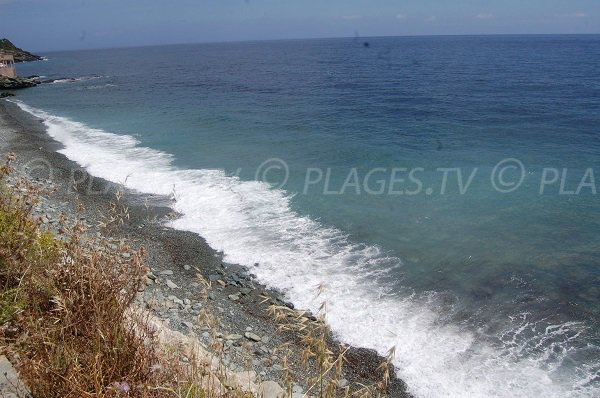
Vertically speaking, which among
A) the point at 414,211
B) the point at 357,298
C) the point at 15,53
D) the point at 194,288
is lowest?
the point at 357,298

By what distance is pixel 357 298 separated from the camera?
1045cm

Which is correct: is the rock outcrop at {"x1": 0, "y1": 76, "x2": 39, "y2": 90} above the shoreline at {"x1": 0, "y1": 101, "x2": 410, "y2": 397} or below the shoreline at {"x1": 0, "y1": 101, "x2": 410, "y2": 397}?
above

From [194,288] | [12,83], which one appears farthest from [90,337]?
[12,83]

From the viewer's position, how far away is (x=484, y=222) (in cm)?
1469

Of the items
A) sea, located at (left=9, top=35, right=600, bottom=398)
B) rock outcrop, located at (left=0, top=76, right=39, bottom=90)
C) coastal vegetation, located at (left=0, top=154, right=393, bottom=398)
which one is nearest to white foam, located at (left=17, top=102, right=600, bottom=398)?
sea, located at (left=9, top=35, right=600, bottom=398)

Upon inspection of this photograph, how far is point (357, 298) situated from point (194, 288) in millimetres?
3930

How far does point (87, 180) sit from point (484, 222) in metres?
15.7

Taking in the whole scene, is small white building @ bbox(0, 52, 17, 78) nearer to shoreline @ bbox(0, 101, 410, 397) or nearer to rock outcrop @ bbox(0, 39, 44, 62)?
shoreline @ bbox(0, 101, 410, 397)

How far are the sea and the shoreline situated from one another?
488mm

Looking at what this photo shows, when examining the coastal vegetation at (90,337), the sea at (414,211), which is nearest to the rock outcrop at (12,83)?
the sea at (414,211)

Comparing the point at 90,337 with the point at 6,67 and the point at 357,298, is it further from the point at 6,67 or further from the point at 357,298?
the point at 6,67

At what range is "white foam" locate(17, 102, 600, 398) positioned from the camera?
815 cm

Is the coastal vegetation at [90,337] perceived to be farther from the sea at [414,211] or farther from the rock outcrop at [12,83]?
the rock outcrop at [12,83]

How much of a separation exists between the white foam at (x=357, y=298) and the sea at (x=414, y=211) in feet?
A: 0.13
